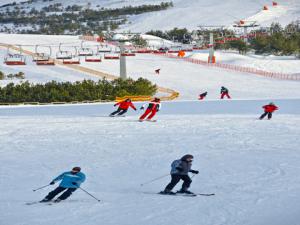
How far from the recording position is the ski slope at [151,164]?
10.7 meters

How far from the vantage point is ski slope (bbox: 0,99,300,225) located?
10695 millimetres

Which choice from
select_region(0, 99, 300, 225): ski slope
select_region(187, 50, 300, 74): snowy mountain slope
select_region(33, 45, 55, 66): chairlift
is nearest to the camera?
select_region(0, 99, 300, 225): ski slope

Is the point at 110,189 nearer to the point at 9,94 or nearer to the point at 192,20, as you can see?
the point at 9,94

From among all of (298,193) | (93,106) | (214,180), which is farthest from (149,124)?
(298,193)

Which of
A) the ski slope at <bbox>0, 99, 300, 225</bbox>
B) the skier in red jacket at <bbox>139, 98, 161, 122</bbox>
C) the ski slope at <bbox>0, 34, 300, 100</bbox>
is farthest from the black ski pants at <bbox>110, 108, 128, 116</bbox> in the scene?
the ski slope at <bbox>0, 34, 300, 100</bbox>

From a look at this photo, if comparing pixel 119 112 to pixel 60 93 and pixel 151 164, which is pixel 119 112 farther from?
pixel 60 93

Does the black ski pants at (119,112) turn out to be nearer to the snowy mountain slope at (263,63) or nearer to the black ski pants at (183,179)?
the black ski pants at (183,179)

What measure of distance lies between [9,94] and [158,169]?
26.3 metres

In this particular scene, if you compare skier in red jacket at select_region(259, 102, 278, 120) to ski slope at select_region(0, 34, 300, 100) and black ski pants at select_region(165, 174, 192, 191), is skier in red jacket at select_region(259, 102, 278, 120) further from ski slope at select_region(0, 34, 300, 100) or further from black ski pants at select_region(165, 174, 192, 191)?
ski slope at select_region(0, 34, 300, 100)

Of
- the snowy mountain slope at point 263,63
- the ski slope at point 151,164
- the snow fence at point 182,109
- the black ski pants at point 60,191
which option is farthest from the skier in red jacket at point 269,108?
the snowy mountain slope at point 263,63

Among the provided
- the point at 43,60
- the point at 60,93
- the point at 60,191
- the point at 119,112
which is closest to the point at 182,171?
the point at 60,191

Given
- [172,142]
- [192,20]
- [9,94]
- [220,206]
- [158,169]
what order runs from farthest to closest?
[192,20]
[9,94]
[172,142]
[158,169]
[220,206]

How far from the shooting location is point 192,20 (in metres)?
191

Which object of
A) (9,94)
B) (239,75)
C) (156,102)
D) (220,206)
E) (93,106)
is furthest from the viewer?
(239,75)
